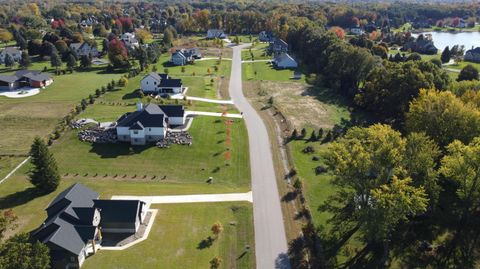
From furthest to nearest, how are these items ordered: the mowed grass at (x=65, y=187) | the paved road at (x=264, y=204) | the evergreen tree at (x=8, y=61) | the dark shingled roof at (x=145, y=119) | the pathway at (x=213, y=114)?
the evergreen tree at (x=8, y=61) → the pathway at (x=213, y=114) → the dark shingled roof at (x=145, y=119) → the mowed grass at (x=65, y=187) → the paved road at (x=264, y=204)

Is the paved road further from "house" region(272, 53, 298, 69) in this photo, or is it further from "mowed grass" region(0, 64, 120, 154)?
"house" region(272, 53, 298, 69)

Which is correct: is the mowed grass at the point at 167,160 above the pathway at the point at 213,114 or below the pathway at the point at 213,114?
below

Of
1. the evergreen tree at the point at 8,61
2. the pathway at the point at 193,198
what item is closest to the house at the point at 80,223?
the pathway at the point at 193,198

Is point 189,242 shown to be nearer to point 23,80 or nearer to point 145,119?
point 145,119

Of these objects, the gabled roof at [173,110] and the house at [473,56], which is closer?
the gabled roof at [173,110]

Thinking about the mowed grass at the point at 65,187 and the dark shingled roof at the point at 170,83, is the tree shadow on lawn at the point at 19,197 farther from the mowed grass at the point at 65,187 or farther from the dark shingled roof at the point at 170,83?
the dark shingled roof at the point at 170,83

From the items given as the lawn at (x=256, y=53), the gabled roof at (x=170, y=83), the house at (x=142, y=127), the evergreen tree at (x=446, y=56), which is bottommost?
the house at (x=142, y=127)

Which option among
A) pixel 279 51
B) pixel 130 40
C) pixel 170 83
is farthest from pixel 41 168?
pixel 130 40
